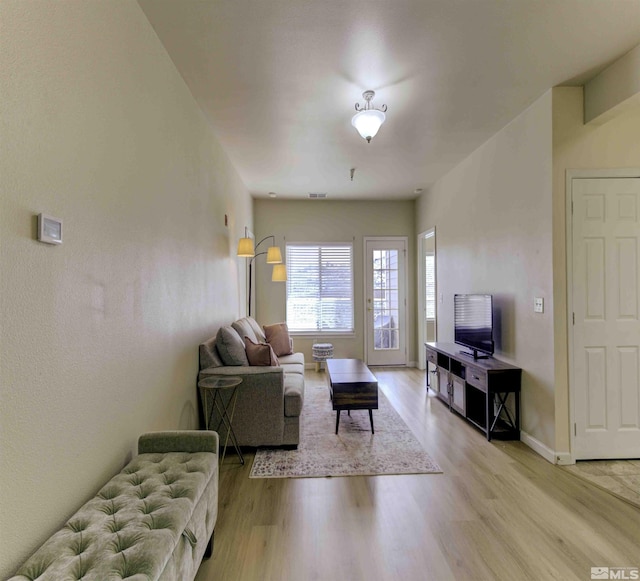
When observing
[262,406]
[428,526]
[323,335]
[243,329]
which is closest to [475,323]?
[428,526]

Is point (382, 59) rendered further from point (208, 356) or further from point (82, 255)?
point (208, 356)

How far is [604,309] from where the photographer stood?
2807mm

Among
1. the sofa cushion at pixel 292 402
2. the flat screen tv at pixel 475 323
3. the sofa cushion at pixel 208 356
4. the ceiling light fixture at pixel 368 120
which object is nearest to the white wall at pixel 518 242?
the flat screen tv at pixel 475 323

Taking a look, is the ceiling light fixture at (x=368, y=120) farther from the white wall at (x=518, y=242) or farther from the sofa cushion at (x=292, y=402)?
the sofa cushion at (x=292, y=402)

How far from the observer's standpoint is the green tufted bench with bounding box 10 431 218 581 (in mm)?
1085

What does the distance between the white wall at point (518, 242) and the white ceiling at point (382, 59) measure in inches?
10.9

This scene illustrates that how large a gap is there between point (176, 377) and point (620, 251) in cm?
351

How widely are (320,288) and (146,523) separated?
517 centimetres

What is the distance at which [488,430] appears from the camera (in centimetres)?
323

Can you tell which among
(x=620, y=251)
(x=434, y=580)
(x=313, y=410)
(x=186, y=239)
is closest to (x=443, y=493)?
(x=434, y=580)

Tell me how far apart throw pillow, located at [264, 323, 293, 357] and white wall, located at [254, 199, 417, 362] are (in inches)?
47.9

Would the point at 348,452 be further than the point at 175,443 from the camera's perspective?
Yes

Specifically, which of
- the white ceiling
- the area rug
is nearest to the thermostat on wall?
the white ceiling

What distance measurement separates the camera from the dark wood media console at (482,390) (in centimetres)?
321
